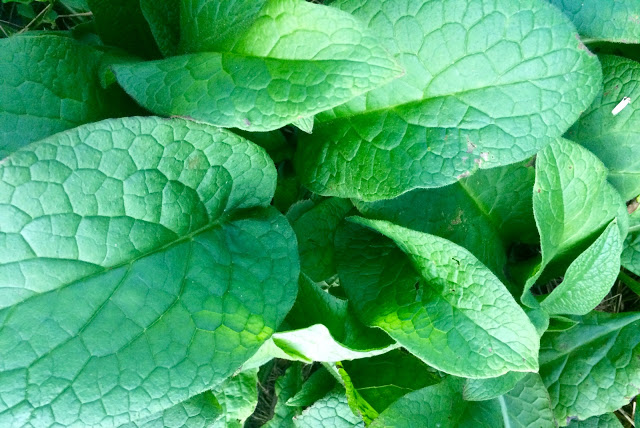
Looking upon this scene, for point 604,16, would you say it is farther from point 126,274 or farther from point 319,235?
point 126,274

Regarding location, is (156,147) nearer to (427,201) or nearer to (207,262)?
(207,262)

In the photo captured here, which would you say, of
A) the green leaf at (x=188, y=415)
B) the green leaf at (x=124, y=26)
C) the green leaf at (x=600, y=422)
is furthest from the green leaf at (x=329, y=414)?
the green leaf at (x=124, y=26)

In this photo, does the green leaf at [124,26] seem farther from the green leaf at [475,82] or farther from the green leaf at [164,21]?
the green leaf at [475,82]

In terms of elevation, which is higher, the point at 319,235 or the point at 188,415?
Answer: the point at 319,235

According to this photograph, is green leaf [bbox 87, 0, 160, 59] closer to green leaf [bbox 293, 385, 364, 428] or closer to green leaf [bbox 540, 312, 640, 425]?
green leaf [bbox 293, 385, 364, 428]

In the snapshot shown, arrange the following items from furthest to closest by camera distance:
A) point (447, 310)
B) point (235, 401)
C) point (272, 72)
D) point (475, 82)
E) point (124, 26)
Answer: point (235, 401) → point (124, 26) → point (447, 310) → point (475, 82) → point (272, 72)

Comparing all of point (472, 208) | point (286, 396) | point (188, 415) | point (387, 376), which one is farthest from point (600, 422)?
point (188, 415)

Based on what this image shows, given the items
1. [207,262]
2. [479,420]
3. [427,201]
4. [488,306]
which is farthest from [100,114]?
[479,420]
